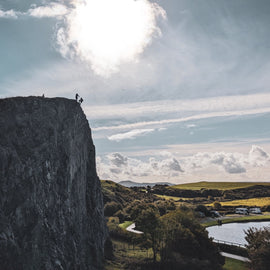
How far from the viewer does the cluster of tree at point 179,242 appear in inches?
2140

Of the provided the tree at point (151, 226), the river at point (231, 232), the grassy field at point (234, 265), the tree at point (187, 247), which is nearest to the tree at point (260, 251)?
the grassy field at point (234, 265)

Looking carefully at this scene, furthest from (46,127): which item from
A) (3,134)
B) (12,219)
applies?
(12,219)

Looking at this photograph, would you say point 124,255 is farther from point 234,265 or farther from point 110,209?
point 110,209

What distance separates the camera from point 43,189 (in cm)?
4144

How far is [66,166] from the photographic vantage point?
162 ft

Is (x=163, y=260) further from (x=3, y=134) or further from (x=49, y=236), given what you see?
(x=3, y=134)

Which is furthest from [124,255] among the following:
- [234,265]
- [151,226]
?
[234,265]

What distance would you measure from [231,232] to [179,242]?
1793 inches

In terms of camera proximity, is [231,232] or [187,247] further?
[231,232]

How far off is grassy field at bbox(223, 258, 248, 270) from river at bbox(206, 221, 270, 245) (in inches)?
810

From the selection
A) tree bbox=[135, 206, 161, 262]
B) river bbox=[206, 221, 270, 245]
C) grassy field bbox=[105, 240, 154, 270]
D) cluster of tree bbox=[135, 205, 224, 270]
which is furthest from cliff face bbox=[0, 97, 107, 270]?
river bbox=[206, 221, 270, 245]

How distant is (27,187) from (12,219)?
488 cm

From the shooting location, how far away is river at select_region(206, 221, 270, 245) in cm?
8306

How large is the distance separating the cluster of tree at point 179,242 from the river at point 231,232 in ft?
89.4
